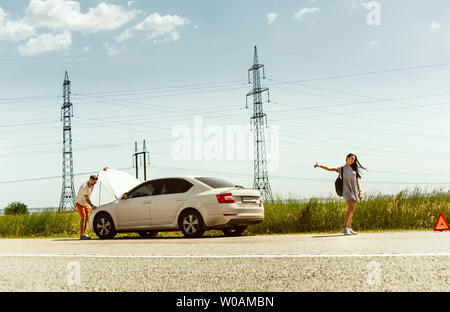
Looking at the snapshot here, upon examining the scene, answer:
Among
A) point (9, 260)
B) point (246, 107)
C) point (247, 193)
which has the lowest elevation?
point (9, 260)

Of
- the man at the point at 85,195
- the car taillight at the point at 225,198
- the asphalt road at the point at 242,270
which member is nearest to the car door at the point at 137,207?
the man at the point at 85,195

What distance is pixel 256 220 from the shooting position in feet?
48.3

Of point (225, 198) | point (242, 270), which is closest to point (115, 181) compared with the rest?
point (225, 198)

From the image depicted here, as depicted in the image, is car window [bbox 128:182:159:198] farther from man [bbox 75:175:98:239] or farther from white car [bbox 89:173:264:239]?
man [bbox 75:175:98:239]

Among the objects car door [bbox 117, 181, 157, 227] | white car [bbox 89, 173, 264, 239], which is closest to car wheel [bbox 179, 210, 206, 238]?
white car [bbox 89, 173, 264, 239]

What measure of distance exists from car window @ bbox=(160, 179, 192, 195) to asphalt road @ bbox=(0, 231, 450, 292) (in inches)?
195

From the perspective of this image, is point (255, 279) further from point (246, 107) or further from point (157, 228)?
point (246, 107)

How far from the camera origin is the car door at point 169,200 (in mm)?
14531

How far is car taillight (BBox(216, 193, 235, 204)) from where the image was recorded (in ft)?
45.9

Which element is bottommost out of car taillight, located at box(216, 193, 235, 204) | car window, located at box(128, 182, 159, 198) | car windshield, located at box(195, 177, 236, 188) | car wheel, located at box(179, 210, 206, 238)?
car wheel, located at box(179, 210, 206, 238)

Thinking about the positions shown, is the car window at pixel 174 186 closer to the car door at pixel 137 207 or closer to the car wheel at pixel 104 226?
the car door at pixel 137 207

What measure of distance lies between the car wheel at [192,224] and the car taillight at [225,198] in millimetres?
665
